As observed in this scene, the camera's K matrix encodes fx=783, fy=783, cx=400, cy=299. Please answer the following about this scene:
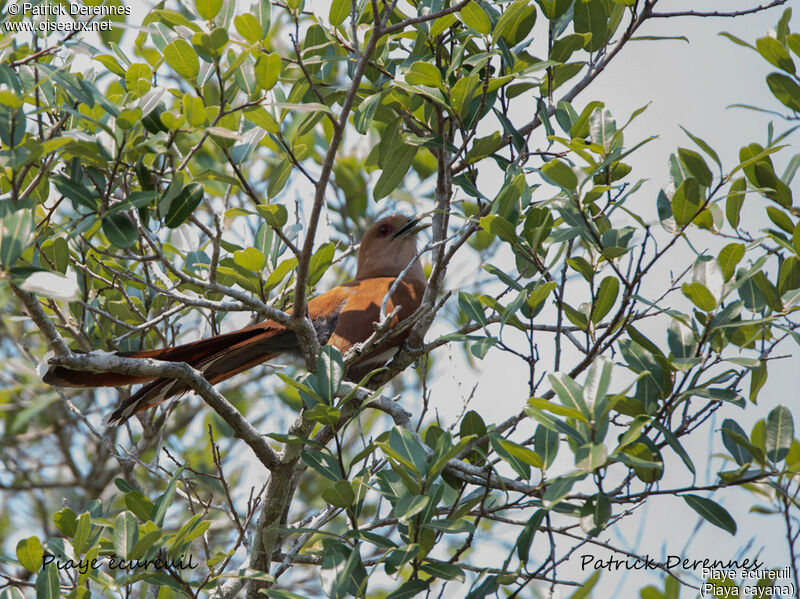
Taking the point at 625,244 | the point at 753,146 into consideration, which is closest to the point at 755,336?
the point at 625,244

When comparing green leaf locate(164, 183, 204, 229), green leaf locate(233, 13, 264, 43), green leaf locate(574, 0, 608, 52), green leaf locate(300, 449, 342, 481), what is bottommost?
green leaf locate(300, 449, 342, 481)

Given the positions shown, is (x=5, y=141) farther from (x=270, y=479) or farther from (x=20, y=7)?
(x=270, y=479)

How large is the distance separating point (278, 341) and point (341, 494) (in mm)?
Answer: 1706

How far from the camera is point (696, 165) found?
2217 millimetres

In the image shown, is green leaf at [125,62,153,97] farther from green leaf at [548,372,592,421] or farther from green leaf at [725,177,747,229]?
green leaf at [725,177,747,229]

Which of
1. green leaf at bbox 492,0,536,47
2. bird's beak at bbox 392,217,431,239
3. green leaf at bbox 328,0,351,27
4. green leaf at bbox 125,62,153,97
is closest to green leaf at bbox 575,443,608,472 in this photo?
green leaf at bbox 492,0,536,47

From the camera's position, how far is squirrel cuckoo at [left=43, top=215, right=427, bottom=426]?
320 cm

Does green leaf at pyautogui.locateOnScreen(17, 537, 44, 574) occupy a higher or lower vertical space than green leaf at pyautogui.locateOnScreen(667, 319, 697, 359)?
lower

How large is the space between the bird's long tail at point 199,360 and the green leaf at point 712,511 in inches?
75.1

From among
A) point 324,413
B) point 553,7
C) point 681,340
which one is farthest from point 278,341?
point 681,340

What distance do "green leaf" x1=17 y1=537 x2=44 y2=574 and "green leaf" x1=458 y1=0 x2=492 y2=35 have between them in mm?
2069

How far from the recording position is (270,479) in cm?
302

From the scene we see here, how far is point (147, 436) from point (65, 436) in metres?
2.00

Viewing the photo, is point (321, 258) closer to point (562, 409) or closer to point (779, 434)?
point (562, 409)
